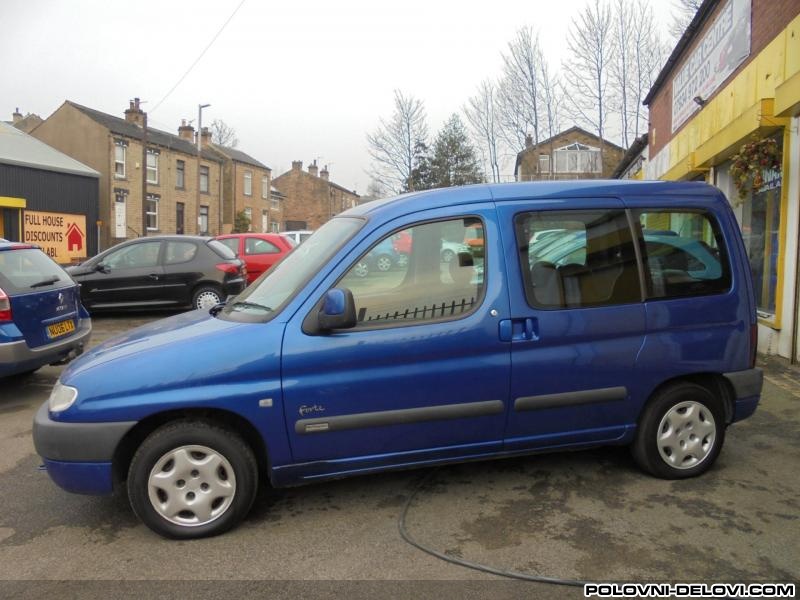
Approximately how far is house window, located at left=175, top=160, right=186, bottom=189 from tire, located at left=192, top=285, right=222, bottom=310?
93.5ft

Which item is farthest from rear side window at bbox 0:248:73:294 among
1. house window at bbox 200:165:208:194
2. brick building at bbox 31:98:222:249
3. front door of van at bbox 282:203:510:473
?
house window at bbox 200:165:208:194

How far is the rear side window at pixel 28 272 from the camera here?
583 centimetres

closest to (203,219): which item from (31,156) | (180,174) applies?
(180,174)

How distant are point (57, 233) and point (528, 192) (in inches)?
1138

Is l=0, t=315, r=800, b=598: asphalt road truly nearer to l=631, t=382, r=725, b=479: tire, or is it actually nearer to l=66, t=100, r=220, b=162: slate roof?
l=631, t=382, r=725, b=479: tire

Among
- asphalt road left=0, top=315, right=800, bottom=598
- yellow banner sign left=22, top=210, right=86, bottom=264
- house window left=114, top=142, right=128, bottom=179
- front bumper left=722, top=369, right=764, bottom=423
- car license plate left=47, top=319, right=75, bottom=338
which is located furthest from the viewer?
house window left=114, top=142, right=128, bottom=179

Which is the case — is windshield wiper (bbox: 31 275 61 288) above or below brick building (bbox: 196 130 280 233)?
below

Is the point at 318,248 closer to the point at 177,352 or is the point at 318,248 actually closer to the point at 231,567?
the point at 177,352

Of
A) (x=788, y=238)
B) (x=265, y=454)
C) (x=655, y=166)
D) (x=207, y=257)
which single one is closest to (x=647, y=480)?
(x=265, y=454)

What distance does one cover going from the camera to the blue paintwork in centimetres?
331

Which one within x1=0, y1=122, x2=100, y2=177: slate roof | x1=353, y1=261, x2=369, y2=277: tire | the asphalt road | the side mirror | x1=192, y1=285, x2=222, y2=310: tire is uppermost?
x1=0, y1=122, x2=100, y2=177: slate roof

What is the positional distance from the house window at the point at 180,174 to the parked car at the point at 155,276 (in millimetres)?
27770

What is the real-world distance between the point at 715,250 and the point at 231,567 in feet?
11.2

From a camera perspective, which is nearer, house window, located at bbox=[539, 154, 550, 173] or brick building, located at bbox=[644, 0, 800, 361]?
brick building, located at bbox=[644, 0, 800, 361]
